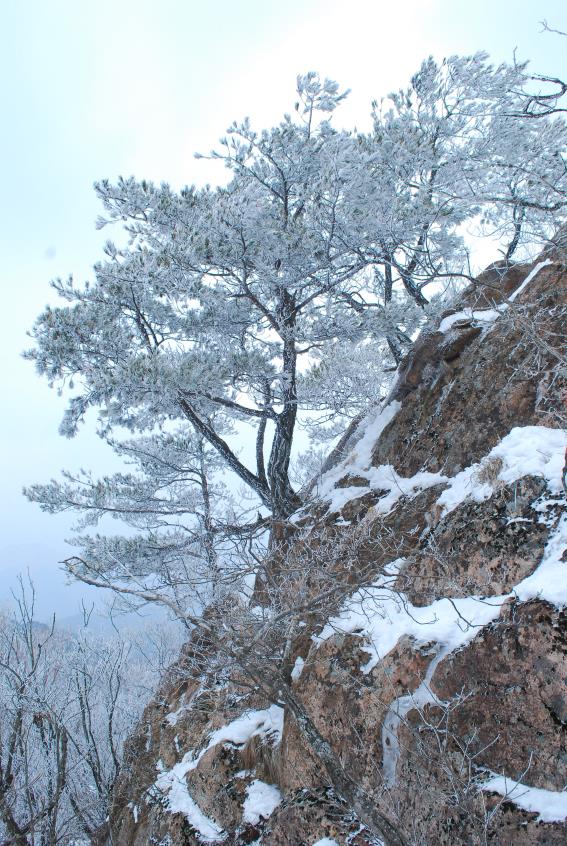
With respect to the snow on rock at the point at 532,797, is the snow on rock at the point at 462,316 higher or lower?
higher

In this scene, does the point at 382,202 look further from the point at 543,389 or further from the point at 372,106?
the point at 543,389

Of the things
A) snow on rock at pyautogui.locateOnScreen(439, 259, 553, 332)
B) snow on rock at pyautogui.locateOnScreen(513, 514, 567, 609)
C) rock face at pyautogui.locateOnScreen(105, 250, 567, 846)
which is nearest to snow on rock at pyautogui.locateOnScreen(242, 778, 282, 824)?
rock face at pyautogui.locateOnScreen(105, 250, 567, 846)

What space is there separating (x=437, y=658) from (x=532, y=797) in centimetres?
99

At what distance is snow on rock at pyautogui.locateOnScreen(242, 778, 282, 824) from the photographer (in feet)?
15.1

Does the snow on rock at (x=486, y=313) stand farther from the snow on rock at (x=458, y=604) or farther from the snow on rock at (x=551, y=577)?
the snow on rock at (x=551, y=577)

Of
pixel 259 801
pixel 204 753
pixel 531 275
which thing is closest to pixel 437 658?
pixel 259 801

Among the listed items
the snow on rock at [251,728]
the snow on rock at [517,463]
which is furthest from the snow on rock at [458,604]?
the snow on rock at [251,728]

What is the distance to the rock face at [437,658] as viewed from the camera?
310cm

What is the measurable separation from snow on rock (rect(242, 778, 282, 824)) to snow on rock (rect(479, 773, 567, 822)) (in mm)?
2359

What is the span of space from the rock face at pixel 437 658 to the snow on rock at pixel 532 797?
0.01 metres

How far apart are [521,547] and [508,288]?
427 cm

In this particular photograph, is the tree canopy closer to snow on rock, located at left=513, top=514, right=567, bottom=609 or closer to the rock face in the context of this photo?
the rock face

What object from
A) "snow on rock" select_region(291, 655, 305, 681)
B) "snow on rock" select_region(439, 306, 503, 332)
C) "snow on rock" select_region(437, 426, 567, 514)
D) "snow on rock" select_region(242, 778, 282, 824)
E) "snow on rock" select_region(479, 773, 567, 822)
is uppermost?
"snow on rock" select_region(439, 306, 503, 332)

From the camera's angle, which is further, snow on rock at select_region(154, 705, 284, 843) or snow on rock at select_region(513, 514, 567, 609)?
snow on rock at select_region(154, 705, 284, 843)
